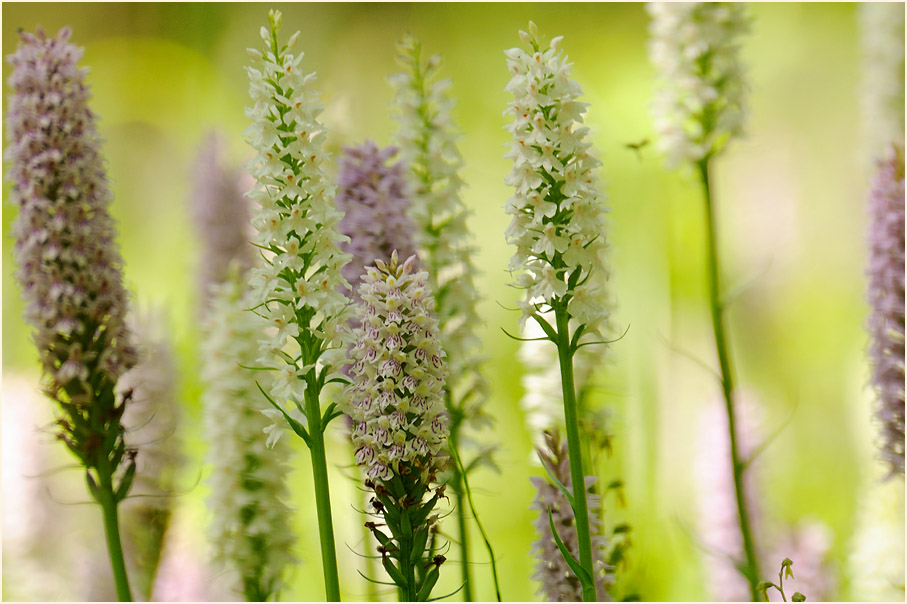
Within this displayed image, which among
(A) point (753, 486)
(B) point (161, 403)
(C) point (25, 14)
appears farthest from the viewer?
(A) point (753, 486)

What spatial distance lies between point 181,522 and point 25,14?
1.12 m

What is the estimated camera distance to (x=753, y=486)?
176cm

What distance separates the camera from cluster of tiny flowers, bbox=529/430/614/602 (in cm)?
117

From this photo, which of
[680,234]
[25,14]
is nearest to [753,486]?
[680,234]

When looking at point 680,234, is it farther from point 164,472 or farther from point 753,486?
point 164,472

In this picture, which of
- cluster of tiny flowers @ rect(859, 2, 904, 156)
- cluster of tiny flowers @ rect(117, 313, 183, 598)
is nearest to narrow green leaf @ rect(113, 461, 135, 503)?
cluster of tiny flowers @ rect(117, 313, 183, 598)

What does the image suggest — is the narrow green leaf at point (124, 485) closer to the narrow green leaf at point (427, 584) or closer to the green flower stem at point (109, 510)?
the green flower stem at point (109, 510)

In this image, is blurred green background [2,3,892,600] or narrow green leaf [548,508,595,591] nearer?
narrow green leaf [548,508,595,591]

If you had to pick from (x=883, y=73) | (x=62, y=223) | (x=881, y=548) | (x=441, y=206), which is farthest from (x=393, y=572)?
(x=883, y=73)

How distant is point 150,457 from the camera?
1485mm

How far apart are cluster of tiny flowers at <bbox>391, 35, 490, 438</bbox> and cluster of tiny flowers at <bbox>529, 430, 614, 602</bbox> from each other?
15 cm

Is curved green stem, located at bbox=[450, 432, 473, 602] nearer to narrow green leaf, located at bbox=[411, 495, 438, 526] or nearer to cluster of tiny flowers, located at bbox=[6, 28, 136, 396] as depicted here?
narrow green leaf, located at bbox=[411, 495, 438, 526]

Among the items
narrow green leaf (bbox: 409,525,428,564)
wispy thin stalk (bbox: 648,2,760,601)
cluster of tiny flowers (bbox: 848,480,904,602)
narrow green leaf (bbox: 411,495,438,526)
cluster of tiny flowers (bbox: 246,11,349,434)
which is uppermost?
wispy thin stalk (bbox: 648,2,760,601)

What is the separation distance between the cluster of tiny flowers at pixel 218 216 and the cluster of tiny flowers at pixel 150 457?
18 centimetres
